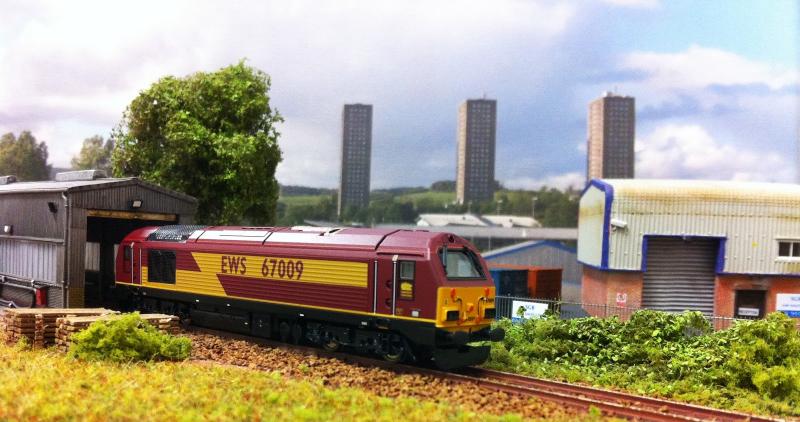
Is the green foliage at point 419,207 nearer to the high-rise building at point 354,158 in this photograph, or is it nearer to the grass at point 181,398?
the high-rise building at point 354,158

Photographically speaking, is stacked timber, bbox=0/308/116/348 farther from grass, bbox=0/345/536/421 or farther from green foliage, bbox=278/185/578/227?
green foliage, bbox=278/185/578/227

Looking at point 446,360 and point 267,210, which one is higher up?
point 267,210

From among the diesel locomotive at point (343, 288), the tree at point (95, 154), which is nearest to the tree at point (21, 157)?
the tree at point (95, 154)

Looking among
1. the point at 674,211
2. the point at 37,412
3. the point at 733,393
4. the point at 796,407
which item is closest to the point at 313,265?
the point at 37,412

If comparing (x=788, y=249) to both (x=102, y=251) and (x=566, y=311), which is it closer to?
(x=566, y=311)

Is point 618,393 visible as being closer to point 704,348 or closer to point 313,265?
point 704,348

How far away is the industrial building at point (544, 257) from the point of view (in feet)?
150

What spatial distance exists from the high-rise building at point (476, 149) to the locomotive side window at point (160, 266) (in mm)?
75110

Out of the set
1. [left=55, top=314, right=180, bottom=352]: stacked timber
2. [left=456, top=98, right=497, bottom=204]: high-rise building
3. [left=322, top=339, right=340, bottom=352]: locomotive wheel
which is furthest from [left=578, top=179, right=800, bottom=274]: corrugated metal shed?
[left=456, top=98, right=497, bottom=204]: high-rise building

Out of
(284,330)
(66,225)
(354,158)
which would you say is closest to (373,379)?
(284,330)

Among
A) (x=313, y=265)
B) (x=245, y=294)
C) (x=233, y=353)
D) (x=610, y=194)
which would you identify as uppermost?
(x=610, y=194)

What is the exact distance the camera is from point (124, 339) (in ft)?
48.7

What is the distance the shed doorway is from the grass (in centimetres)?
1288

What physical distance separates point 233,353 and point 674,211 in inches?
803
